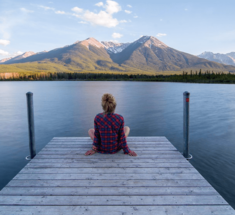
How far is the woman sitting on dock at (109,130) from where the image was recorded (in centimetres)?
602

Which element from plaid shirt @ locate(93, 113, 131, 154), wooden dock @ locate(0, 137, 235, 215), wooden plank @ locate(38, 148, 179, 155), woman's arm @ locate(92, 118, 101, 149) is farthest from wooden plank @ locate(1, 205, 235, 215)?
wooden plank @ locate(38, 148, 179, 155)

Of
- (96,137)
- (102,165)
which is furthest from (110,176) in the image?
(96,137)

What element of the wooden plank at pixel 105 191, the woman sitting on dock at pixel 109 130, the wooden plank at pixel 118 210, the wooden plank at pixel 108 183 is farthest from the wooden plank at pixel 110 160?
the wooden plank at pixel 118 210

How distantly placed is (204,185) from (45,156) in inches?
180

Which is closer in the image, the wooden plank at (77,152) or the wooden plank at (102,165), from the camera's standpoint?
the wooden plank at (102,165)

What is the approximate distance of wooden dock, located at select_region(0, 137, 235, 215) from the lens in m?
4.00

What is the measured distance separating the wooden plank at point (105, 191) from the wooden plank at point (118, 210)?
0.44m

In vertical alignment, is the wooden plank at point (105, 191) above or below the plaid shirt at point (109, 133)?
below

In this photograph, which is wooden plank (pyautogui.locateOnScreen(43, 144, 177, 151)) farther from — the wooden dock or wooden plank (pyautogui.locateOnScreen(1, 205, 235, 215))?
wooden plank (pyautogui.locateOnScreen(1, 205, 235, 215))

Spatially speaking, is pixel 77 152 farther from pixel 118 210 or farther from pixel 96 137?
pixel 118 210

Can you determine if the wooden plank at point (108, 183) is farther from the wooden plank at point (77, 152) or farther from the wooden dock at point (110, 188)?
the wooden plank at point (77, 152)

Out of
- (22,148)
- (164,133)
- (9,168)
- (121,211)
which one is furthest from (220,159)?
(22,148)

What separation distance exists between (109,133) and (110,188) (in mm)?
1778

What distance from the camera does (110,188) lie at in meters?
4.66
